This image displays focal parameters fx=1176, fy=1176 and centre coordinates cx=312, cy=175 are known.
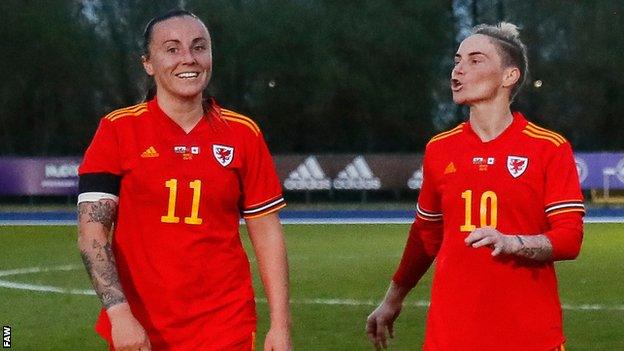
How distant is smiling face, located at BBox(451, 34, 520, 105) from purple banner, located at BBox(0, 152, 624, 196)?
2717cm

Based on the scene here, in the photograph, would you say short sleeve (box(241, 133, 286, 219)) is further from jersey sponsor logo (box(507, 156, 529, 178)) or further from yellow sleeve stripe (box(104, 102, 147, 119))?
jersey sponsor logo (box(507, 156, 529, 178))

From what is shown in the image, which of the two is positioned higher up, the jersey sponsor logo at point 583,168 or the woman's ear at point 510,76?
the woman's ear at point 510,76

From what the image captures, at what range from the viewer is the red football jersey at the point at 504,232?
4.42m

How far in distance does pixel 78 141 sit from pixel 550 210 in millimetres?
37677

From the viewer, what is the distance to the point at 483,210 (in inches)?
176

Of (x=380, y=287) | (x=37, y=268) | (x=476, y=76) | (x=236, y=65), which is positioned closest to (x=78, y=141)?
(x=236, y=65)

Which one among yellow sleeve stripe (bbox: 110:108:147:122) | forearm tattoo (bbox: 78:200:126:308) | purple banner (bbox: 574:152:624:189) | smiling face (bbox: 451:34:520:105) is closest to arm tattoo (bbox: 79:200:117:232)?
forearm tattoo (bbox: 78:200:126:308)

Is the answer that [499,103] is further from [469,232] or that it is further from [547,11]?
[547,11]

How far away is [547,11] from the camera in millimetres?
44812

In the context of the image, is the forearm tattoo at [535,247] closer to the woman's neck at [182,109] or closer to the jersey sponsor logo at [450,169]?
the jersey sponsor logo at [450,169]

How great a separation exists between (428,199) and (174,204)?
46.4 inches

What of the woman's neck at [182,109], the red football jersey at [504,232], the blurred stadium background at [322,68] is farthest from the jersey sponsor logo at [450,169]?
the blurred stadium background at [322,68]

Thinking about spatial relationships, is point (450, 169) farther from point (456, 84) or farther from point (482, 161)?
point (456, 84)

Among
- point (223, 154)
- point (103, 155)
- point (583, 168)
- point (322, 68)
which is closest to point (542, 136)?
point (223, 154)
